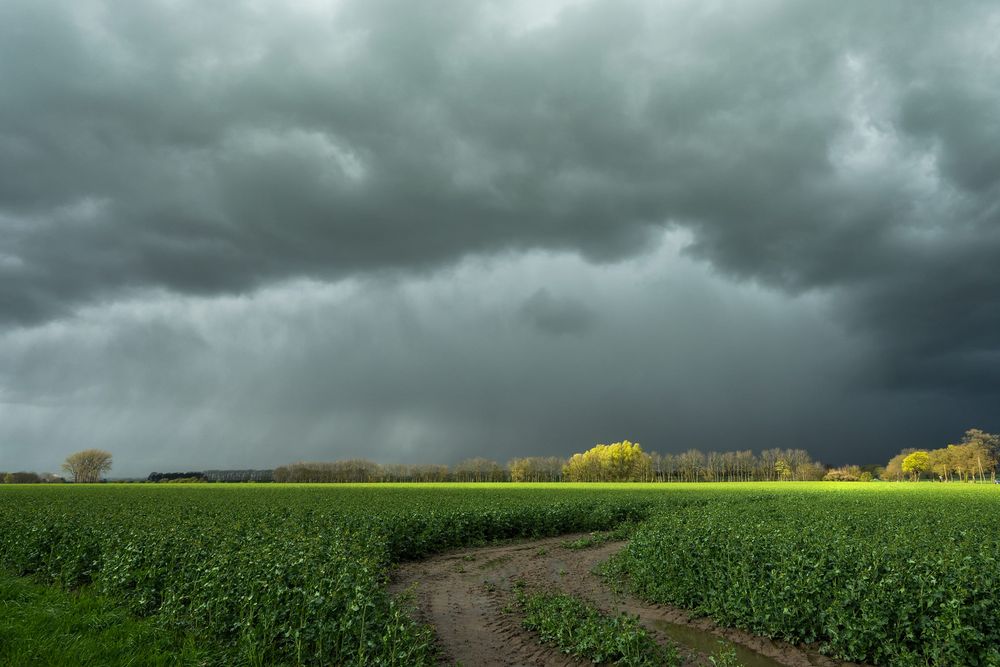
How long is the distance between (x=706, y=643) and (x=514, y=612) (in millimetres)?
Result: 4954

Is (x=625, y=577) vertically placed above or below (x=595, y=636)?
below

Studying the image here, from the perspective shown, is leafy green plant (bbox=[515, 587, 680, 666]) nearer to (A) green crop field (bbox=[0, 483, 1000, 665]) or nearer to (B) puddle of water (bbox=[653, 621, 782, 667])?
(B) puddle of water (bbox=[653, 621, 782, 667])

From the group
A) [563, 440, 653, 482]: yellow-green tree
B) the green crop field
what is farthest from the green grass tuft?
[563, 440, 653, 482]: yellow-green tree

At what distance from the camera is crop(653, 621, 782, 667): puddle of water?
37.3 ft

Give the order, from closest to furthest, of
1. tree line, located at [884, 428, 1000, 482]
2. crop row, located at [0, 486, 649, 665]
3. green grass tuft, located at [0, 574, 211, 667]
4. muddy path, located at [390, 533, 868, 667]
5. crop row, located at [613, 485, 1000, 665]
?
green grass tuft, located at [0, 574, 211, 667], crop row, located at [0, 486, 649, 665], crop row, located at [613, 485, 1000, 665], muddy path, located at [390, 533, 868, 667], tree line, located at [884, 428, 1000, 482]

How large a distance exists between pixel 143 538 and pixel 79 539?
116 inches

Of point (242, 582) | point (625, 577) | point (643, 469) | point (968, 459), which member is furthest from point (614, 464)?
point (242, 582)

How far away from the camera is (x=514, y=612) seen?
578 inches

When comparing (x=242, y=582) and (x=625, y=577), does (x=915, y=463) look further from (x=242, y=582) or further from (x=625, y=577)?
(x=242, y=582)

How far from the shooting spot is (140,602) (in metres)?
12.1

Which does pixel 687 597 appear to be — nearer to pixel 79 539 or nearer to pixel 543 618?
pixel 543 618

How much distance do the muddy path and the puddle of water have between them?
2cm

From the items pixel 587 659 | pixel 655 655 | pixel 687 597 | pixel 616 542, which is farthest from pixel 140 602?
pixel 616 542

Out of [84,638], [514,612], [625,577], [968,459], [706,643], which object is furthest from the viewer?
[968,459]
